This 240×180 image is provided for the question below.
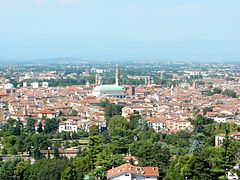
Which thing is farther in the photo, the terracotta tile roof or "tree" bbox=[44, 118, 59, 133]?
"tree" bbox=[44, 118, 59, 133]

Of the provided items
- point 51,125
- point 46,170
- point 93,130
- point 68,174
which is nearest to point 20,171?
point 46,170

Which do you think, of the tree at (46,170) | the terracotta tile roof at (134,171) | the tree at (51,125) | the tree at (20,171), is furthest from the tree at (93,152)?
the tree at (51,125)

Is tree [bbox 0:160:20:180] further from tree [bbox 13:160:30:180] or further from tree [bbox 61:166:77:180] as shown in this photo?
tree [bbox 61:166:77:180]

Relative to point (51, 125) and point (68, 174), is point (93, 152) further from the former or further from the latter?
point (51, 125)

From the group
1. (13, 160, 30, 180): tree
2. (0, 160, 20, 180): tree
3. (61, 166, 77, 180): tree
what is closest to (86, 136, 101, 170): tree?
(61, 166, 77, 180): tree

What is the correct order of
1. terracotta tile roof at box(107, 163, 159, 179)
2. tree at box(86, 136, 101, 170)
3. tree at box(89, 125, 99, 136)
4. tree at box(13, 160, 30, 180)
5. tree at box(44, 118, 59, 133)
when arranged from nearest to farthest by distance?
terracotta tile roof at box(107, 163, 159, 179)
tree at box(13, 160, 30, 180)
tree at box(86, 136, 101, 170)
tree at box(89, 125, 99, 136)
tree at box(44, 118, 59, 133)

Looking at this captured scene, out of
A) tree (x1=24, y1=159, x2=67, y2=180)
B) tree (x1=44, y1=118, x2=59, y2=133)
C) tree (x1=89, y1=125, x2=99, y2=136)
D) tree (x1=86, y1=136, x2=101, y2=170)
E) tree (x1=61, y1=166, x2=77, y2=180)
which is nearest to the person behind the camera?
tree (x1=61, y1=166, x2=77, y2=180)

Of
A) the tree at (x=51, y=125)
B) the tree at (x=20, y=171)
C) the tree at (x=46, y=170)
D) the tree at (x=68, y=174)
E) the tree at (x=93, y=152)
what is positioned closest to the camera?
the tree at (x=68, y=174)

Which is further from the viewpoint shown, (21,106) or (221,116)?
(21,106)

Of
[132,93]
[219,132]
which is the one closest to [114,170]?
[219,132]

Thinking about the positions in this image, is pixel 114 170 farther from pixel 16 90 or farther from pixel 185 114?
pixel 16 90

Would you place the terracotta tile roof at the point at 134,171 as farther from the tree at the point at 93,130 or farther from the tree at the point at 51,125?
the tree at the point at 51,125
